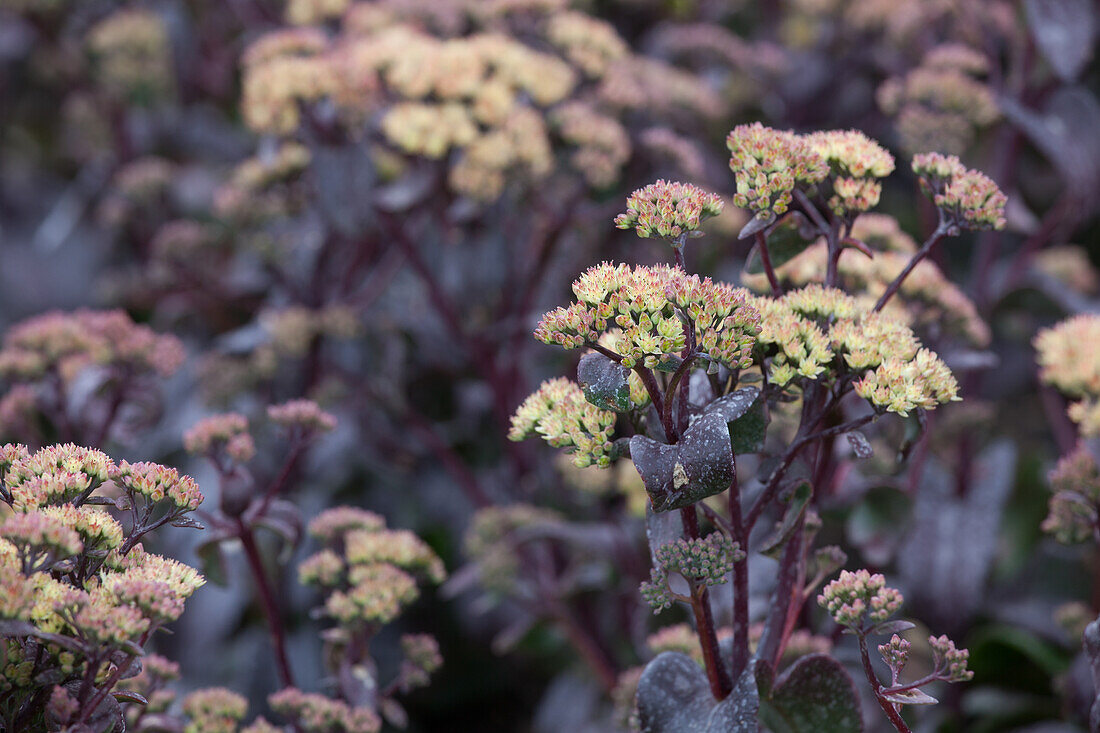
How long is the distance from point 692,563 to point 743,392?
0.10 meters

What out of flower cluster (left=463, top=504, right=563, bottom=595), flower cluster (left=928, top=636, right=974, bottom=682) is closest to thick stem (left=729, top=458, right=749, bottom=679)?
flower cluster (left=928, top=636, right=974, bottom=682)

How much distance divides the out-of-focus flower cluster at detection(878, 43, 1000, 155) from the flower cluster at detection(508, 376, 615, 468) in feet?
2.07

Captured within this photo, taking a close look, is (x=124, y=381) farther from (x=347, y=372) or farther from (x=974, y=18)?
(x=974, y=18)

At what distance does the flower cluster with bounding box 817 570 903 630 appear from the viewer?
565 millimetres

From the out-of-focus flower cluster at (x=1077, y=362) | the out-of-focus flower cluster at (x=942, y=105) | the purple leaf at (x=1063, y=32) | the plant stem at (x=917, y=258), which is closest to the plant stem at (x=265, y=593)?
the plant stem at (x=917, y=258)

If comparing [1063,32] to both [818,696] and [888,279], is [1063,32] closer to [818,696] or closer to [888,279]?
[888,279]

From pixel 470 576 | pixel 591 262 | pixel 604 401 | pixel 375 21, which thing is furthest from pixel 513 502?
pixel 604 401

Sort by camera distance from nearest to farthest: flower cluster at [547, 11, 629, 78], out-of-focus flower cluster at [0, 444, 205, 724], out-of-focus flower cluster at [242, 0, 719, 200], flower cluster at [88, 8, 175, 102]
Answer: out-of-focus flower cluster at [0, 444, 205, 724], out-of-focus flower cluster at [242, 0, 719, 200], flower cluster at [547, 11, 629, 78], flower cluster at [88, 8, 175, 102]

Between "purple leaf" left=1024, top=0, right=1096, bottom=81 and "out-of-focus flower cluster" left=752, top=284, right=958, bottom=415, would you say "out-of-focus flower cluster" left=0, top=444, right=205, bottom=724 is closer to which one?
"out-of-focus flower cluster" left=752, top=284, right=958, bottom=415

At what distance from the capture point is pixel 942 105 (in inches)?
41.8

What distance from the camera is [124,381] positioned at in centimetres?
92

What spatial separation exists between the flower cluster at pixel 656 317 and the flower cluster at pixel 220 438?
30 centimetres

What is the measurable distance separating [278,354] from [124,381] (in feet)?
0.91

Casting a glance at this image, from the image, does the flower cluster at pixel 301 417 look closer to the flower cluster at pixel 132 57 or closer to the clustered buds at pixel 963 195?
the clustered buds at pixel 963 195
